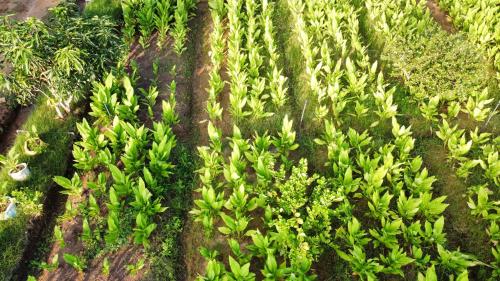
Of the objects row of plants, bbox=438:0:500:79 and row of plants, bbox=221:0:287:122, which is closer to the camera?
row of plants, bbox=221:0:287:122

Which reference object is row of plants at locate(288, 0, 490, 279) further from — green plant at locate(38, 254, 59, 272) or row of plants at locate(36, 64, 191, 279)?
green plant at locate(38, 254, 59, 272)

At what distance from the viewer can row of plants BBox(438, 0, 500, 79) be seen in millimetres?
7227

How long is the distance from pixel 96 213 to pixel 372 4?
6935 mm

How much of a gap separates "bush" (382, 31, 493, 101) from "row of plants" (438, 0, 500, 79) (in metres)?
1.25

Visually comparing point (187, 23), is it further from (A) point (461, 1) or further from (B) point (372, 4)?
(A) point (461, 1)

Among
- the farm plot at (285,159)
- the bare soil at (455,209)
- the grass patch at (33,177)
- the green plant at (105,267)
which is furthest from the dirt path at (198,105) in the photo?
the bare soil at (455,209)

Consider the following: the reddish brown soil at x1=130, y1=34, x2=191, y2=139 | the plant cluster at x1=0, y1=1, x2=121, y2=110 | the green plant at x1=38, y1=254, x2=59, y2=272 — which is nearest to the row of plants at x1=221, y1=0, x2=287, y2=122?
the reddish brown soil at x1=130, y1=34, x2=191, y2=139

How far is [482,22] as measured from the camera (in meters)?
7.46

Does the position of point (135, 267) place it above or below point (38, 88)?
below

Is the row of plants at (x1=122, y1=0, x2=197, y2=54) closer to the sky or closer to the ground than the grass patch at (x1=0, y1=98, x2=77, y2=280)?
closer to the sky

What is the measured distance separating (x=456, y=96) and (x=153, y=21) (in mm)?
6041

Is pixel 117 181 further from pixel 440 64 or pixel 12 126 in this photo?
pixel 440 64

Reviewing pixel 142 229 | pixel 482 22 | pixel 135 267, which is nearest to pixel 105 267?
pixel 135 267

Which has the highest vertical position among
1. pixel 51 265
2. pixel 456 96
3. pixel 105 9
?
pixel 105 9
